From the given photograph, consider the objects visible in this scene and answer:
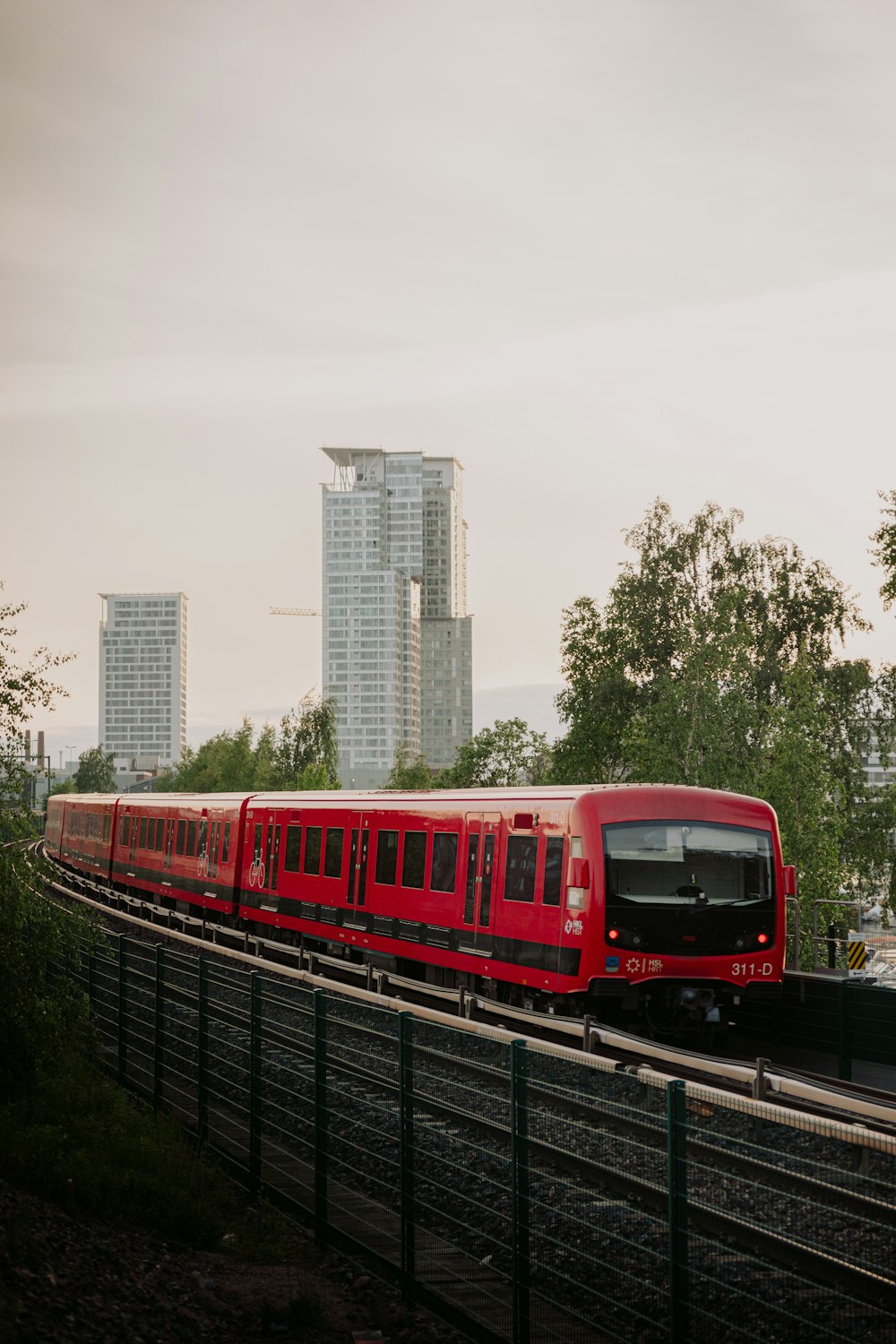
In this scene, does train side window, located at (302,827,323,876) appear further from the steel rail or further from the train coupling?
the train coupling

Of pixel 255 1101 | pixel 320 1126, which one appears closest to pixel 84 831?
pixel 255 1101

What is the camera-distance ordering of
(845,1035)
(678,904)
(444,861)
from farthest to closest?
(444,861) < (678,904) < (845,1035)

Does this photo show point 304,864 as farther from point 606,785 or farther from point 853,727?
point 853,727

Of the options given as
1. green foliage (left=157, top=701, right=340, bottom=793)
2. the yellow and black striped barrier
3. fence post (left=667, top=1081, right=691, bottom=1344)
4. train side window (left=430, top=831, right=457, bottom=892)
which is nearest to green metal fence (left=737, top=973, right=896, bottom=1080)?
train side window (left=430, top=831, right=457, bottom=892)

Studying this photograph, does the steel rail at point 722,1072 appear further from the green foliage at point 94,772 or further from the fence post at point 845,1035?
the green foliage at point 94,772

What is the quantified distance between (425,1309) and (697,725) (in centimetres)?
3603

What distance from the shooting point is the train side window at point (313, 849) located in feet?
85.5

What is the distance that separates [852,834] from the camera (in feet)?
160

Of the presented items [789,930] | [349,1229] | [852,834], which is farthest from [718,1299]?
[852,834]

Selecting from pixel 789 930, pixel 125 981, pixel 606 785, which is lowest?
pixel 789 930

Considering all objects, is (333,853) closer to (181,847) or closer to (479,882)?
(479,882)

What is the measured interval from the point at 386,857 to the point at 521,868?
5.18 metres

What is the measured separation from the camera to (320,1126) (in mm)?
8961

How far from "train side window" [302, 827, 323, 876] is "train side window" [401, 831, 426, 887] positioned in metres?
4.63
